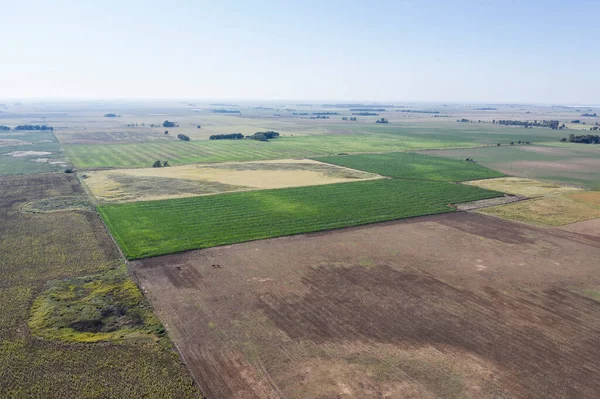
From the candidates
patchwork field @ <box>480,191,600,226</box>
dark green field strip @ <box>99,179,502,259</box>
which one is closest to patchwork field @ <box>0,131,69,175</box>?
dark green field strip @ <box>99,179,502,259</box>

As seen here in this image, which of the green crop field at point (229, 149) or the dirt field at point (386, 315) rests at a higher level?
the green crop field at point (229, 149)

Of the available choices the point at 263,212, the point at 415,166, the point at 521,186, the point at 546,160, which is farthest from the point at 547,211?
the point at 546,160

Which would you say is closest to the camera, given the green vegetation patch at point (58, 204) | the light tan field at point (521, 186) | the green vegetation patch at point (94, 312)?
the green vegetation patch at point (94, 312)

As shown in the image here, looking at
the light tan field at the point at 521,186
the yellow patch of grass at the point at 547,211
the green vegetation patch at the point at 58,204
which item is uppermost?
the light tan field at the point at 521,186

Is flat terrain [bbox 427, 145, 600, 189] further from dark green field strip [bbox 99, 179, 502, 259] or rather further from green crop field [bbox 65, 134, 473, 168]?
dark green field strip [bbox 99, 179, 502, 259]

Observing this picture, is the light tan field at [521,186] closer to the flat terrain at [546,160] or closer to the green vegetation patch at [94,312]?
the flat terrain at [546,160]

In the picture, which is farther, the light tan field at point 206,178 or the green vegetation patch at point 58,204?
the light tan field at point 206,178

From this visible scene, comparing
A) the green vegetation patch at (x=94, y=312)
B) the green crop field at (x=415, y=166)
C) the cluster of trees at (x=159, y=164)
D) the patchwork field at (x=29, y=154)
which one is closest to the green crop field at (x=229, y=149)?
the cluster of trees at (x=159, y=164)

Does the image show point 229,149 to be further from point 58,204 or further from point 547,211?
point 547,211
